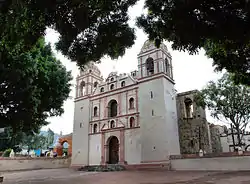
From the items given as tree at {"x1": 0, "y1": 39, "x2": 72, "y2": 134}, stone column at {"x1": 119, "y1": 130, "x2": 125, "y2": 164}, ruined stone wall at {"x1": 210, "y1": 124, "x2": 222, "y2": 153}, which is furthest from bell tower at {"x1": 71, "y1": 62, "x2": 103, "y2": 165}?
ruined stone wall at {"x1": 210, "y1": 124, "x2": 222, "y2": 153}

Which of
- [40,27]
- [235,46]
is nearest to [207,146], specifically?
[235,46]

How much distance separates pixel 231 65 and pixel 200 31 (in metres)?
2.42

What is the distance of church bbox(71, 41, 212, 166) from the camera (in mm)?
18484

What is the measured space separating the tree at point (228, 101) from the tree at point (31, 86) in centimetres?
1177

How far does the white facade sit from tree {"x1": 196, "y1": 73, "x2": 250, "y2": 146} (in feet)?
11.1

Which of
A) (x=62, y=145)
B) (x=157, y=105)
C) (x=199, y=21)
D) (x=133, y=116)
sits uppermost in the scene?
(x=157, y=105)

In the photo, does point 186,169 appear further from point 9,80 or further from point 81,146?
point 9,80

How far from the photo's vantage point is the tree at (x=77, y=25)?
390cm

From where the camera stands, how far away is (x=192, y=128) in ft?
64.5

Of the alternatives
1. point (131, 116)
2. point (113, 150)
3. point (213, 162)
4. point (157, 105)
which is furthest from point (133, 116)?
point (213, 162)

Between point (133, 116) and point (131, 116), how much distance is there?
8.8 inches

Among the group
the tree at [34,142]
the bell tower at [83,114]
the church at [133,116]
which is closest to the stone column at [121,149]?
the church at [133,116]

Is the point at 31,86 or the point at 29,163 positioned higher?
the point at 31,86

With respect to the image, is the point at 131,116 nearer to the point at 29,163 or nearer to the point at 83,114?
the point at 83,114
